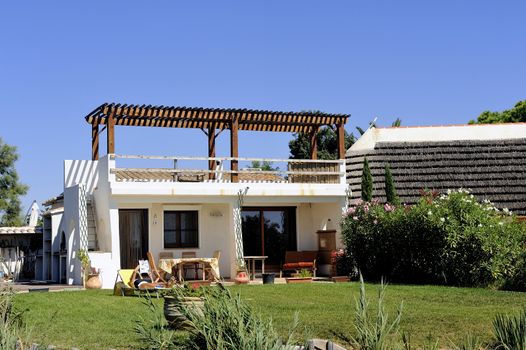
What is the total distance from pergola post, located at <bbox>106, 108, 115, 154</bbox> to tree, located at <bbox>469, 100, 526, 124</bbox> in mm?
31284

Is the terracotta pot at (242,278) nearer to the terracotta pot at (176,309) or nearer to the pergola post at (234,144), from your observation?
the pergola post at (234,144)

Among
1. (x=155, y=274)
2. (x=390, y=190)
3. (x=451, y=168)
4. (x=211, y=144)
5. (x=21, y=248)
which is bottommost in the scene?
(x=155, y=274)

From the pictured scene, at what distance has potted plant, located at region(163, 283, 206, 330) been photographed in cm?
971

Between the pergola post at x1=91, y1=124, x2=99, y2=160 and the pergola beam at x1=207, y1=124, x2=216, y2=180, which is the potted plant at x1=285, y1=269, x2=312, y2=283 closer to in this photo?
the pergola beam at x1=207, y1=124, x2=216, y2=180

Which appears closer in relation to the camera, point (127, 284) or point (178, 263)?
point (127, 284)

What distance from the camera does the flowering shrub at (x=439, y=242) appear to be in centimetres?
2039

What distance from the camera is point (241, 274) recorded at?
22672mm

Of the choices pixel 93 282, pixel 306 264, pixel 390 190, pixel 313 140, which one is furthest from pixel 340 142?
pixel 93 282

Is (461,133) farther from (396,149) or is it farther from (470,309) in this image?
(470,309)

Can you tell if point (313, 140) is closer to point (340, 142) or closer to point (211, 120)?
point (340, 142)

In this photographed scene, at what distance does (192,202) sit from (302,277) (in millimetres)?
3922

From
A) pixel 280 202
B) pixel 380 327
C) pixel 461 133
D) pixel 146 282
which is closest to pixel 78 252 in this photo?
pixel 146 282

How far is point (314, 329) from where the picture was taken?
459 inches

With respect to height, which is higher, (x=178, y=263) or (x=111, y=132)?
(x=111, y=132)
